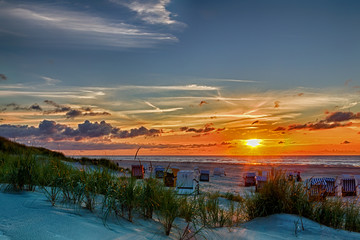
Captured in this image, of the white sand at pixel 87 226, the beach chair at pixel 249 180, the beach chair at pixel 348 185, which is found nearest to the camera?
the white sand at pixel 87 226

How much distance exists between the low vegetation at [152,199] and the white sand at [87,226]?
0.17 m

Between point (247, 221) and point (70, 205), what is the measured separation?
3.22 metres

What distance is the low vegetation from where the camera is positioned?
467 centimetres

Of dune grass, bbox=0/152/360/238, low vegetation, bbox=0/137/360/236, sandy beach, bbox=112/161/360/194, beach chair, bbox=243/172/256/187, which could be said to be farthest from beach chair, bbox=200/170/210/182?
low vegetation, bbox=0/137/360/236

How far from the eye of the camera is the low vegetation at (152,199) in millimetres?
4668

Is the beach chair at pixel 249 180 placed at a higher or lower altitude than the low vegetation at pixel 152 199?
lower

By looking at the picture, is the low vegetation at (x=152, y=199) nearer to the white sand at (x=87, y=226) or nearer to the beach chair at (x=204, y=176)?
the white sand at (x=87, y=226)

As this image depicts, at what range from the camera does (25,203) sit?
4633 millimetres

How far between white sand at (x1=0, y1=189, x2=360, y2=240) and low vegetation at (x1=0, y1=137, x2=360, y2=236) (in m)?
0.17

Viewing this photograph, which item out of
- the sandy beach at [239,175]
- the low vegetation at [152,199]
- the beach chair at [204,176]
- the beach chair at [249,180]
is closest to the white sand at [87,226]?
the low vegetation at [152,199]

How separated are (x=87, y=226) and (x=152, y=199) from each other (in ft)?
3.86

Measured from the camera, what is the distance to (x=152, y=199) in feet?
15.9

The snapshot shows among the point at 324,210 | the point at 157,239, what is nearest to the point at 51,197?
the point at 157,239

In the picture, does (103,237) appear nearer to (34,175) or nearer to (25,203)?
(25,203)
